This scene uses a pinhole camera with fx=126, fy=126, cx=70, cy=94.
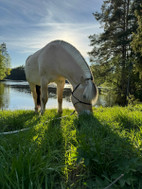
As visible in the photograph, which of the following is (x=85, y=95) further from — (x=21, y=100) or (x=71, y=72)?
(x=21, y=100)

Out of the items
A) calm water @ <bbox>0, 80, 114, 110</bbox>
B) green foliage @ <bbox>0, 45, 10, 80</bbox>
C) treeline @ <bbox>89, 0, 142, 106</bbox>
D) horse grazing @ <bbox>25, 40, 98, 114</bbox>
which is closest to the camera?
horse grazing @ <bbox>25, 40, 98, 114</bbox>

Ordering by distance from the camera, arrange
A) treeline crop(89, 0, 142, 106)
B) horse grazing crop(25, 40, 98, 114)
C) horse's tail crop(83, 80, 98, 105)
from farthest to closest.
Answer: treeline crop(89, 0, 142, 106)
horse grazing crop(25, 40, 98, 114)
horse's tail crop(83, 80, 98, 105)

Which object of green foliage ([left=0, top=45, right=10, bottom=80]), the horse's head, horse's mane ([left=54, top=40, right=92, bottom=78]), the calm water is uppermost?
green foliage ([left=0, top=45, right=10, bottom=80])

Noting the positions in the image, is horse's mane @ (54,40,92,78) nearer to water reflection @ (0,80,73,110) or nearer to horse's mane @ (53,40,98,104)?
horse's mane @ (53,40,98,104)

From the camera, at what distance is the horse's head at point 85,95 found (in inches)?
111

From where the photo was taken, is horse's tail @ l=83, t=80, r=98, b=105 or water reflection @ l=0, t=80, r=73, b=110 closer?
horse's tail @ l=83, t=80, r=98, b=105

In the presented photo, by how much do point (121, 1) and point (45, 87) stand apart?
1740cm

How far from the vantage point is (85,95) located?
2.82 m

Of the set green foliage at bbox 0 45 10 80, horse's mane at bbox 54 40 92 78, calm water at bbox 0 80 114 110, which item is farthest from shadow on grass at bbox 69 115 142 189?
green foliage at bbox 0 45 10 80

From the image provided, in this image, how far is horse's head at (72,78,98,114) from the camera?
283cm

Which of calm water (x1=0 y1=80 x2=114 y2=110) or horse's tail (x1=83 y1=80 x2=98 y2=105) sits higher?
horse's tail (x1=83 y1=80 x2=98 y2=105)

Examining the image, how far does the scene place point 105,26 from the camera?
54.6 ft

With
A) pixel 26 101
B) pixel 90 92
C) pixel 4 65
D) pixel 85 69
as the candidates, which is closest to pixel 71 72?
pixel 85 69

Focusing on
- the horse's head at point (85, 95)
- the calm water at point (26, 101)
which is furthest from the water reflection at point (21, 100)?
the horse's head at point (85, 95)
